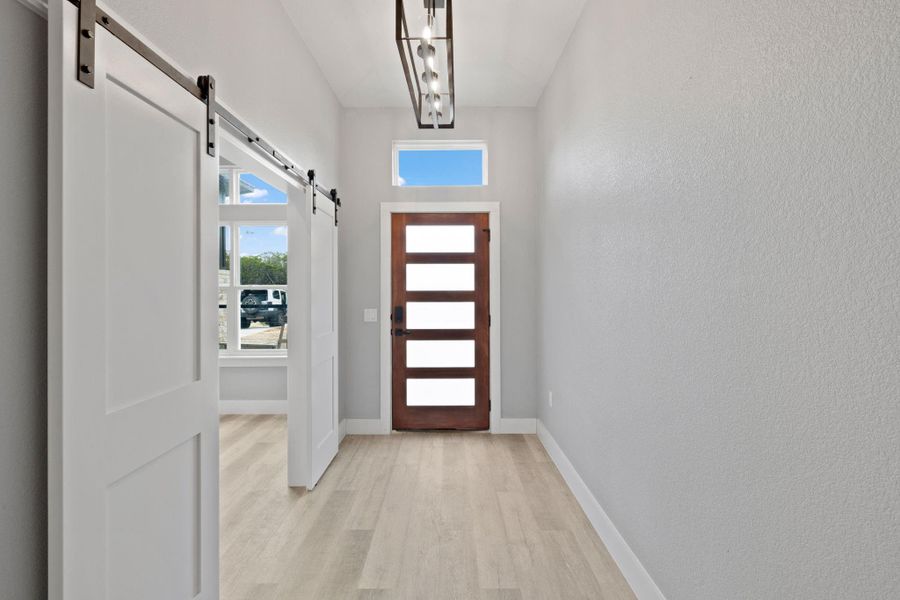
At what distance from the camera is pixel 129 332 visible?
1.39m

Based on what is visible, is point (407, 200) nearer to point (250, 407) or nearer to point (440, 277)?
point (440, 277)

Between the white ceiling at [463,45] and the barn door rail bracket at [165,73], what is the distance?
986 mm

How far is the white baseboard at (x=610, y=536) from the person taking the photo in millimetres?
1979

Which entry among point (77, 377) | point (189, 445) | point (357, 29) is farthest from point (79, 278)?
point (357, 29)

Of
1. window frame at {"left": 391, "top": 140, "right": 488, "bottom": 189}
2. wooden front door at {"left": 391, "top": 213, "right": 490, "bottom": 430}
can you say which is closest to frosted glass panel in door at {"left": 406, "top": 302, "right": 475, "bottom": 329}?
wooden front door at {"left": 391, "top": 213, "right": 490, "bottom": 430}

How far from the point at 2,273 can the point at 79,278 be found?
141 mm

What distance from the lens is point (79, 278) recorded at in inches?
46.6

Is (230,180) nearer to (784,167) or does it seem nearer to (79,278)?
(79,278)

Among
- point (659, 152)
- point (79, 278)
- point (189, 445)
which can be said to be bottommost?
point (189, 445)

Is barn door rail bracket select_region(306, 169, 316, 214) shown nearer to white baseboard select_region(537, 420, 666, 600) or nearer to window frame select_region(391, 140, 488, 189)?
window frame select_region(391, 140, 488, 189)

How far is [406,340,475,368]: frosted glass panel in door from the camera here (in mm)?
4512

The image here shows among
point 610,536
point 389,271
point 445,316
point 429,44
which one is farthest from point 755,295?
point 389,271

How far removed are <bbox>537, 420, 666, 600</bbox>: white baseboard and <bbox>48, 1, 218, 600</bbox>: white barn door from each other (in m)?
1.76

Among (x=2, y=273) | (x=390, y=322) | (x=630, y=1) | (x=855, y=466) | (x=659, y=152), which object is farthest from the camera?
(x=390, y=322)
